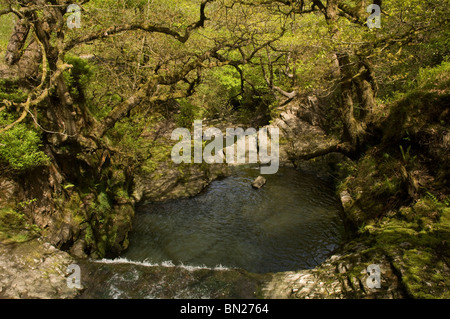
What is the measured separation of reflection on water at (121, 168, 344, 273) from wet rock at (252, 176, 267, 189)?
31cm

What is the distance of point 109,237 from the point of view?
8.59 metres

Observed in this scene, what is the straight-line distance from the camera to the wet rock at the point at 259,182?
44.9ft

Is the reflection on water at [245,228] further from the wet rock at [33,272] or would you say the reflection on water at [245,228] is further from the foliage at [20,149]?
the foliage at [20,149]

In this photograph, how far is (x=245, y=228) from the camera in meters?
10.2

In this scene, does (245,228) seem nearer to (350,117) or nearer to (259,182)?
(259,182)

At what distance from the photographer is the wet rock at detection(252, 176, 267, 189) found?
1368cm

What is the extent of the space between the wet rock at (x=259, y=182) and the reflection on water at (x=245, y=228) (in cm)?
31

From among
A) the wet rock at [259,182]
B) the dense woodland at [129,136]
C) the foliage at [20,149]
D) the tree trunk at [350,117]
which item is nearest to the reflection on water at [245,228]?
the wet rock at [259,182]

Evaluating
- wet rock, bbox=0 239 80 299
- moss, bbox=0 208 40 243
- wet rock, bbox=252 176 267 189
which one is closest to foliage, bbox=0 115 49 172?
moss, bbox=0 208 40 243

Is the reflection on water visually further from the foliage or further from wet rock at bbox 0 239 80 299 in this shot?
the foliage

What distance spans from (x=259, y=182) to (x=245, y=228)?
405cm

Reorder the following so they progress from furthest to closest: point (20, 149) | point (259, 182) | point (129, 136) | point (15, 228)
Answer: point (259, 182), point (129, 136), point (20, 149), point (15, 228)

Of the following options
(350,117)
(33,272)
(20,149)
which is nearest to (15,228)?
(33,272)
